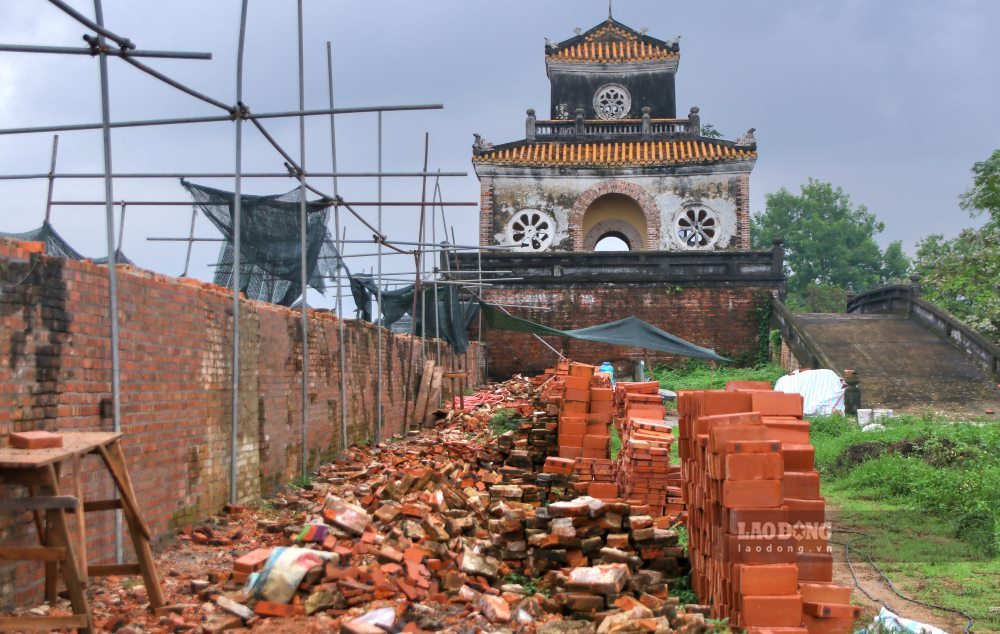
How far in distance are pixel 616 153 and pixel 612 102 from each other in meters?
3.44

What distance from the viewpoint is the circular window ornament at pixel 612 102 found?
30.6m

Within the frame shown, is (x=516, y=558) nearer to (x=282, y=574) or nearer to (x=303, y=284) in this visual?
(x=282, y=574)

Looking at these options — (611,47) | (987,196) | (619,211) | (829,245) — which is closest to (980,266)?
(987,196)

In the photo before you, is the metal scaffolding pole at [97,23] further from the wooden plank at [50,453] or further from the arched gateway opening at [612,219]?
the arched gateway opening at [612,219]

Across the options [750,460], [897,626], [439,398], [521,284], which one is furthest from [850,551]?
[521,284]

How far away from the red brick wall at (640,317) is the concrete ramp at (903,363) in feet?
5.11

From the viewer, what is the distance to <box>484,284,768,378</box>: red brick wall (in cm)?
2395

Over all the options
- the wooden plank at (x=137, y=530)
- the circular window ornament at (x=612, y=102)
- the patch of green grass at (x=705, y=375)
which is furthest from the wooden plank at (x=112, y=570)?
the circular window ornament at (x=612, y=102)

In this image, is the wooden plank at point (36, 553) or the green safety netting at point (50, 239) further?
the green safety netting at point (50, 239)

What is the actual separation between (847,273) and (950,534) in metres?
45.5

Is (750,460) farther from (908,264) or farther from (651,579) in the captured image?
(908,264)

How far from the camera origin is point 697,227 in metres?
27.0

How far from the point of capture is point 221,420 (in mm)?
8047

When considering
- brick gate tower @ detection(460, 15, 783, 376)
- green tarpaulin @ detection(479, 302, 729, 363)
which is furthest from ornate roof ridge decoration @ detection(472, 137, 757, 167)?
green tarpaulin @ detection(479, 302, 729, 363)
